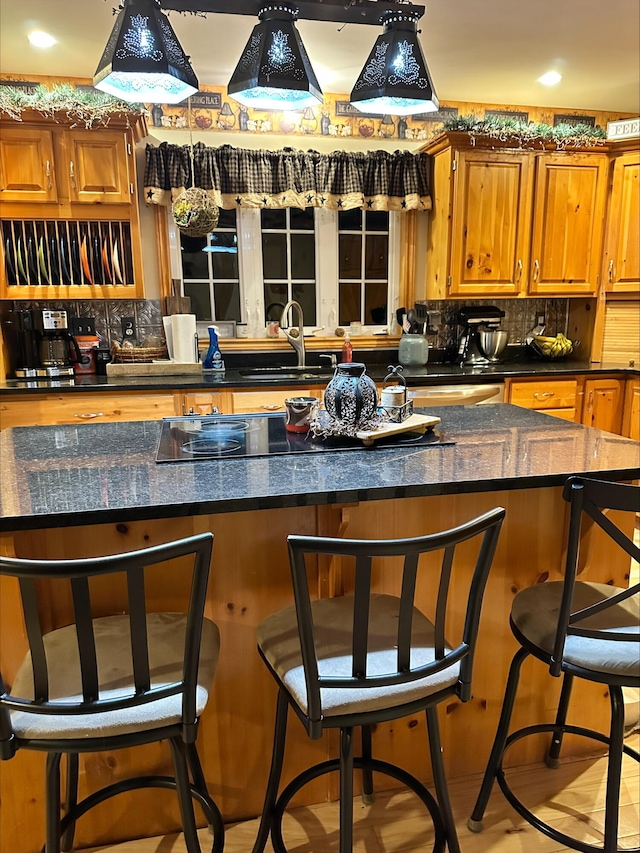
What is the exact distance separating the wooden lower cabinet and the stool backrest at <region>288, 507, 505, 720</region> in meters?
2.79

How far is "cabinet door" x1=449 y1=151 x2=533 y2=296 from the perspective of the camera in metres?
3.84

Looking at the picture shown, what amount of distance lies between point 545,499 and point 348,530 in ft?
1.93

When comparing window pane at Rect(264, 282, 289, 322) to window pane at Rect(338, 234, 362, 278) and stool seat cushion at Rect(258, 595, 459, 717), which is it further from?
stool seat cushion at Rect(258, 595, 459, 717)

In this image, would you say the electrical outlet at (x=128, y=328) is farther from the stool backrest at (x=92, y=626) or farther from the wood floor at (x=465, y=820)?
the stool backrest at (x=92, y=626)

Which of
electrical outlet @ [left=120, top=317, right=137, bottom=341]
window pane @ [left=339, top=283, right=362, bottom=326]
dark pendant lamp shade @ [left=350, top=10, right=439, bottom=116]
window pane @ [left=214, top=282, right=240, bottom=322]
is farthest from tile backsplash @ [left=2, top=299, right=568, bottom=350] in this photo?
dark pendant lamp shade @ [left=350, top=10, right=439, bottom=116]

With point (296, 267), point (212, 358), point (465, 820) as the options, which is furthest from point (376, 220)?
point (465, 820)

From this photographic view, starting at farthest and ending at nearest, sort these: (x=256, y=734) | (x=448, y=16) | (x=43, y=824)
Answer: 1. (x=448, y=16)
2. (x=256, y=734)
3. (x=43, y=824)

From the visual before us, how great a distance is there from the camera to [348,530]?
1592mm

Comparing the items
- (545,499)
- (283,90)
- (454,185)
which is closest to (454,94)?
(454,185)

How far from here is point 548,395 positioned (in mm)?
3869

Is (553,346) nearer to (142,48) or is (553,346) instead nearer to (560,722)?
(560,722)

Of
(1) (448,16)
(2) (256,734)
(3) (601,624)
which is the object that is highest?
(1) (448,16)

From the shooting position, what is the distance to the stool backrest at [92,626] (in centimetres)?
95

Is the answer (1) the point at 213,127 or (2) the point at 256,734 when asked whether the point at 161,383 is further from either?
(2) the point at 256,734
